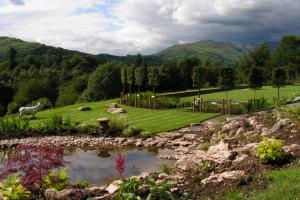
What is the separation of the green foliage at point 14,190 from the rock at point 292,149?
7365 millimetres

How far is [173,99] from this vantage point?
34.6 m

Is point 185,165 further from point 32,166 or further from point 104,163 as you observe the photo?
point 104,163

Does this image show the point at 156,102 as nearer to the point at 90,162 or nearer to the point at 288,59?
the point at 90,162

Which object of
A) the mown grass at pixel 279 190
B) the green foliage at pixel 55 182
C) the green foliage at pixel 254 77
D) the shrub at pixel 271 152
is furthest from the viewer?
the green foliage at pixel 254 77

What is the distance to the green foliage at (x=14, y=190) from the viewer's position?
8.44 meters

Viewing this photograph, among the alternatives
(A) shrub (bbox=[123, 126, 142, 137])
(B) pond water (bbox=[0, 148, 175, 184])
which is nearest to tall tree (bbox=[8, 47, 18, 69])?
(B) pond water (bbox=[0, 148, 175, 184])

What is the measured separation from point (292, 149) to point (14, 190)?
26.2 ft

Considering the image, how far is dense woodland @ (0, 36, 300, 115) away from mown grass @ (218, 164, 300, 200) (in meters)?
25.6

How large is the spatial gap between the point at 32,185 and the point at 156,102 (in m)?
24.9

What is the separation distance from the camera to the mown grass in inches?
304

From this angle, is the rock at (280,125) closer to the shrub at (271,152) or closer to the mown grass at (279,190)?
the shrub at (271,152)

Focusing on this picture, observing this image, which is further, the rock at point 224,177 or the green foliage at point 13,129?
the green foliage at point 13,129

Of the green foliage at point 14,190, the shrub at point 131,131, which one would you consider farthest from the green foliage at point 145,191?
the shrub at point 131,131

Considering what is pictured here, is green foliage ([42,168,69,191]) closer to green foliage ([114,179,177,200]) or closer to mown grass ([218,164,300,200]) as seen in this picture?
green foliage ([114,179,177,200])
